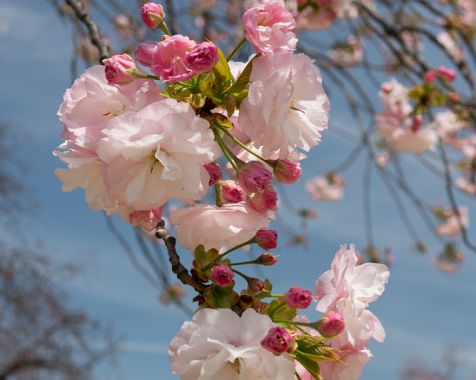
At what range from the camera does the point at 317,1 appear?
2.50m

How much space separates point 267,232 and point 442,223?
3.08m

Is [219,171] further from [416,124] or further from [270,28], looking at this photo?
[416,124]

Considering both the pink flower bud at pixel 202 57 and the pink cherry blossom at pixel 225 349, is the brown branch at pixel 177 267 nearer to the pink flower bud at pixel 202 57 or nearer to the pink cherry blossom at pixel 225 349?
the pink cherry blossom at pixel 225 349

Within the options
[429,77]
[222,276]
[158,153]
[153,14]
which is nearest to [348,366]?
[222,276]

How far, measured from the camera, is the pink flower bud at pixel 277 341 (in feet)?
1.85

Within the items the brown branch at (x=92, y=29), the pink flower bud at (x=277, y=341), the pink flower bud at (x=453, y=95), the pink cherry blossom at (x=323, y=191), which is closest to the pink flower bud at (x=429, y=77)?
the pink flower bud at (x=453, y=95)

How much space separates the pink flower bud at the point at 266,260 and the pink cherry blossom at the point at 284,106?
105 mm

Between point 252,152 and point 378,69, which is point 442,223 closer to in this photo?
point 378,69

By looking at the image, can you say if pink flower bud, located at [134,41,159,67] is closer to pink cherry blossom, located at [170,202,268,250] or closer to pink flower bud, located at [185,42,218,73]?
pink flower bud, located at [185,42,218,73]

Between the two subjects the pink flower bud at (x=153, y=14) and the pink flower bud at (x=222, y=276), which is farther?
the pink flower bud at (x=153, y=14)

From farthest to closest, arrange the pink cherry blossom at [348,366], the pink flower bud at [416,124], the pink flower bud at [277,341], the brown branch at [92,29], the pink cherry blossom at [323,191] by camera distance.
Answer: the pink cherry blossom at [323,191]
the pink flower bud at [416,124]
the brown branch at [92,29]
the pink cherry blossom at [348,366]
the pink flower bud at [277,341]

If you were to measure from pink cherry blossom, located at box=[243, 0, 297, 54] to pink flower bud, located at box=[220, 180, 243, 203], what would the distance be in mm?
144

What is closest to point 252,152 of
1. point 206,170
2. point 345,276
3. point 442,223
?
point 206,170

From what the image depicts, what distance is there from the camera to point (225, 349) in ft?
1.94
